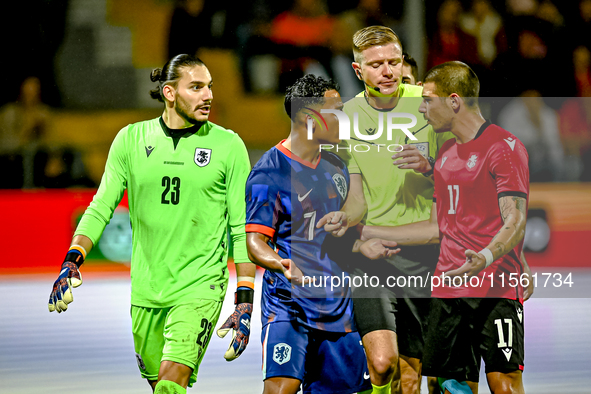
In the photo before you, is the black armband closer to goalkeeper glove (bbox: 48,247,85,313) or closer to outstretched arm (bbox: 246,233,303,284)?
outstretched arm (bbox: 246,233,303,284)

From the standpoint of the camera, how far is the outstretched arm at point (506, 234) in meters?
3.55

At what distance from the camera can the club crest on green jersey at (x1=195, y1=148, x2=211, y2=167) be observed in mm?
4094

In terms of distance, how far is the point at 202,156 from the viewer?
13.5 ft

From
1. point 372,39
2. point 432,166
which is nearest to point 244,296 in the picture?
point 432,166

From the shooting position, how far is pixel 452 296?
388 cm

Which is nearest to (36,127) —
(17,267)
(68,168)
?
(68,168)

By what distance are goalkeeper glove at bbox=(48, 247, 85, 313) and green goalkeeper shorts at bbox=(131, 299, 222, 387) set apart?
1.47ft

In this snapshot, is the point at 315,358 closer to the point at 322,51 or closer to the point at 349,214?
the point at 349,214

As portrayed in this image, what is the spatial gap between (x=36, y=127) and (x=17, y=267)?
2295 millimetres

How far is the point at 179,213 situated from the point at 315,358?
3.46ft

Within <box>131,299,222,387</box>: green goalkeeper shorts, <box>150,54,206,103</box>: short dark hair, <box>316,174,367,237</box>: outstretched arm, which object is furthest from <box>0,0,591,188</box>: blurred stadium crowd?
<box>316,174,367,237</box>: outstretched arm

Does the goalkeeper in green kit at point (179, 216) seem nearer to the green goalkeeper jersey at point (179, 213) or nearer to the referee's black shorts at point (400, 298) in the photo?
the green goalkeeper jersey at point (179, 213)

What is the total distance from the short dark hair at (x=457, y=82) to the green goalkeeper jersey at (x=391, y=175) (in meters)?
0.21

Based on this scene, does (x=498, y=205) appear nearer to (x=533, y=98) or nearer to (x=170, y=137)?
(x=170, y=137)
